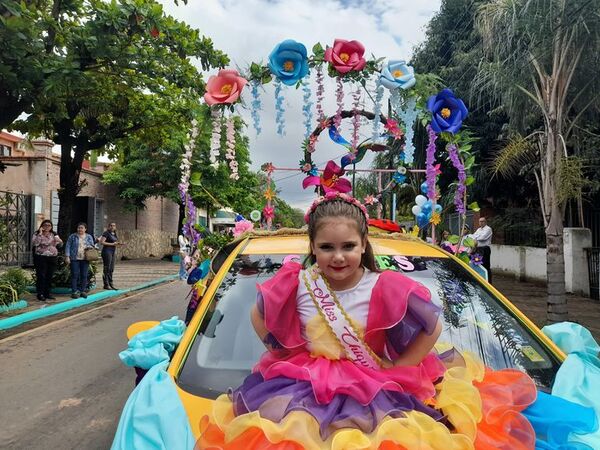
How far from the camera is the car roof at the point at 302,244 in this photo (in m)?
3.02

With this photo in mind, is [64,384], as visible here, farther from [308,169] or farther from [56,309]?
[56,309]

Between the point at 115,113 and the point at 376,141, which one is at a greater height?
the point at 115,113

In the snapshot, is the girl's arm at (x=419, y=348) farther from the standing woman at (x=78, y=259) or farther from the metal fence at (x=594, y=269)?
the metal fence at (x=594, y=269)

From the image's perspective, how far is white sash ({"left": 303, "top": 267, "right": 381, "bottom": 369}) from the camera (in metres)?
1.77

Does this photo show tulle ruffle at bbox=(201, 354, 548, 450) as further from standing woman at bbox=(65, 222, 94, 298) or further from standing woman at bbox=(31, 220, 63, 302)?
standing woman at bbox=(65, 222, 94, 298)

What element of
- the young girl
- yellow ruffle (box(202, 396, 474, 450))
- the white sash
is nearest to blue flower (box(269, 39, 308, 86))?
the young girl

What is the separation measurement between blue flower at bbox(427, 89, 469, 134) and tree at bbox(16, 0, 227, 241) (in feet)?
7.75

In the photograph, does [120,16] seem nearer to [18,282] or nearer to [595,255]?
[18,282]

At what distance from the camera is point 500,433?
61.3 inches

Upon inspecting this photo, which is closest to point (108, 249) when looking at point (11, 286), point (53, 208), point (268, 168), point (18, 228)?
point (11, 286)

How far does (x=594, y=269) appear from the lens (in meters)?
11.8

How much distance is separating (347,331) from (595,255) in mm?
11870

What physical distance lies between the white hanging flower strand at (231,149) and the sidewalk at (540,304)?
17.9 feet

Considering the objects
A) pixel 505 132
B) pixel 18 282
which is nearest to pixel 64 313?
pixel 18 282
